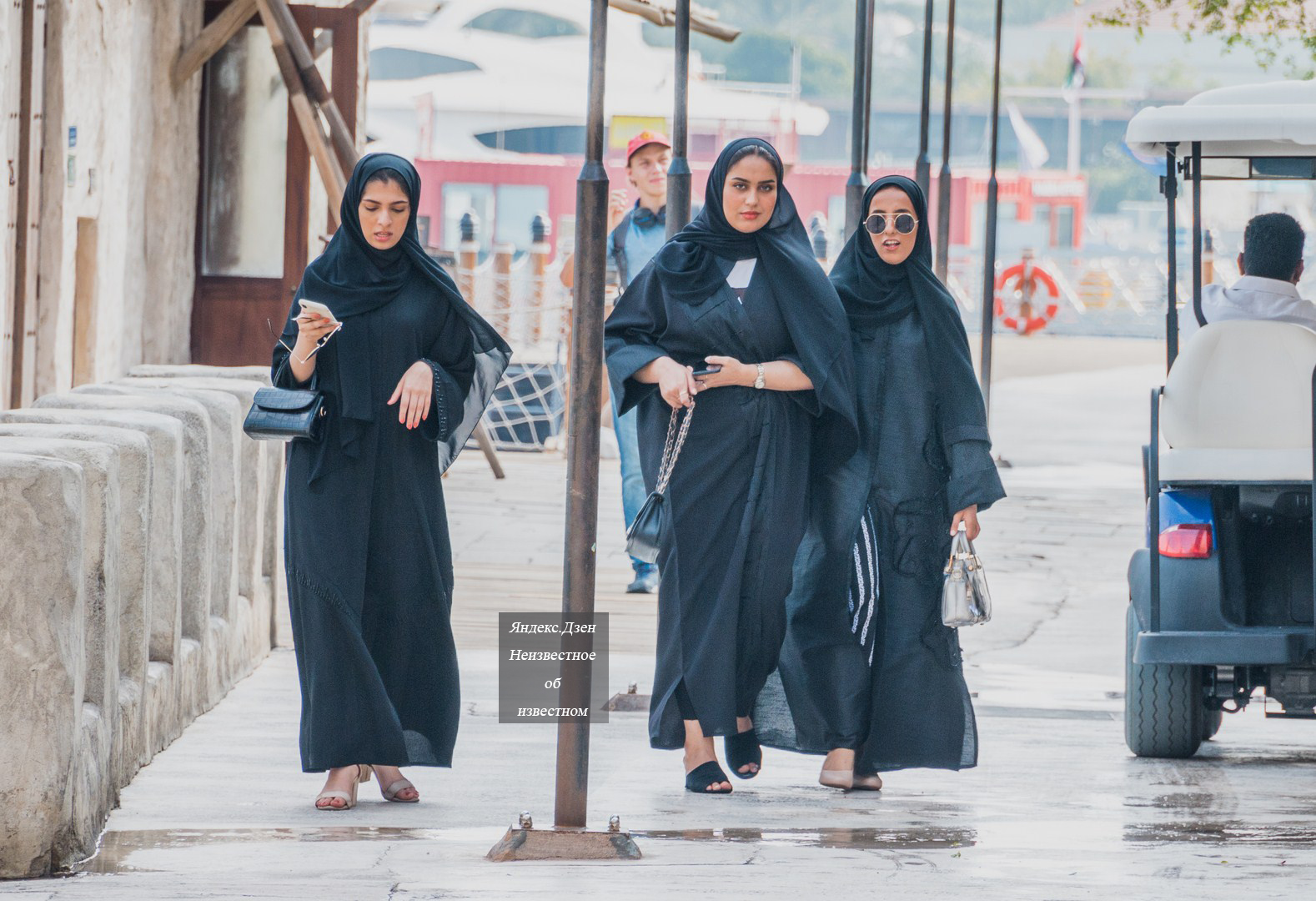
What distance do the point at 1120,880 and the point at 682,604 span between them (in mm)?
1447

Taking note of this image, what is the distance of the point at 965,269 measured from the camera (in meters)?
35.6

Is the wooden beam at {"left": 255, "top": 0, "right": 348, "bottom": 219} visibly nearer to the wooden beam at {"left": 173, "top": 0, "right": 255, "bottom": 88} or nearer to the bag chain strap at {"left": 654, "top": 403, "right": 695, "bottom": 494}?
the wooden beam at {"left": 173, "top": 0, "right": 255, "bottom": 88}

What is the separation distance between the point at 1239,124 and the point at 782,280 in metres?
1.47

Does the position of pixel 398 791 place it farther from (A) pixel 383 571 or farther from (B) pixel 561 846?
(B) pixel 561 846

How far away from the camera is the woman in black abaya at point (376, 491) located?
5.00m

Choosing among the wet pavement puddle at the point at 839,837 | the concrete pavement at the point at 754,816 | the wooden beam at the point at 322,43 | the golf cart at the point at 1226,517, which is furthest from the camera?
the wooden beam at the point at 322,43

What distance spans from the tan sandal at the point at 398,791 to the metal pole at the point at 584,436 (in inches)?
28.9

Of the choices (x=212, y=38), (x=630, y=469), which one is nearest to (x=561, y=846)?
(x=630, y=469)

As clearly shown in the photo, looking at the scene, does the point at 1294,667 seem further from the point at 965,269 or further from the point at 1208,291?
the point at 965,269

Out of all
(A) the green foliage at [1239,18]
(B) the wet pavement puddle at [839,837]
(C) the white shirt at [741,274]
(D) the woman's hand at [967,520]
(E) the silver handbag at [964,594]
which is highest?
(A) the green foliage at [1239,18]

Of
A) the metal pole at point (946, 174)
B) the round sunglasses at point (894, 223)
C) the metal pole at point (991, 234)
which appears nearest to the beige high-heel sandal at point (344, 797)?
the round sunglasses at point (894, 223)

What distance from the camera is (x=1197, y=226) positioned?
607cm

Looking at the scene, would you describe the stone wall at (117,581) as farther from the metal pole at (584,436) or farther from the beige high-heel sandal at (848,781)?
the beige high-heel sandal at (848,781)

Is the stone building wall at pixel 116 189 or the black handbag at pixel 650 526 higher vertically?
the stone building wall at pixel 116 189
